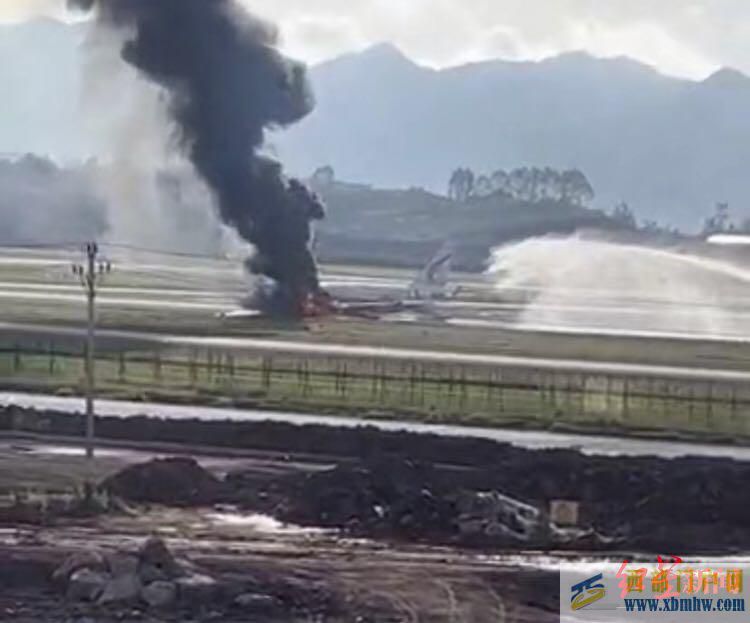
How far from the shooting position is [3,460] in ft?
65.5

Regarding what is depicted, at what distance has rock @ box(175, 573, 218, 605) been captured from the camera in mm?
13289

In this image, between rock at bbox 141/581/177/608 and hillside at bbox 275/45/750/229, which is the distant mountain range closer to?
hillside at bbox 275/45/750/229

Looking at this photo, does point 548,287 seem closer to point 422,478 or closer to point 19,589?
point 422,478

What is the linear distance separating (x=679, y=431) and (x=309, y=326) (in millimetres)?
9482

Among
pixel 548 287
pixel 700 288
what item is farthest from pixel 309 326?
pixel 700 288

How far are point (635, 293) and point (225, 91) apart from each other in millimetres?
11820

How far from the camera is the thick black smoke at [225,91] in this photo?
33531 millimetres

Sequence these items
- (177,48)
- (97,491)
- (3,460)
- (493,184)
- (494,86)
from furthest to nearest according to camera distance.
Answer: (494,86) < (493,184) < (177,48) < (3,460) < (97,491)

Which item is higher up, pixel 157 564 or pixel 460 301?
pixel 460 301

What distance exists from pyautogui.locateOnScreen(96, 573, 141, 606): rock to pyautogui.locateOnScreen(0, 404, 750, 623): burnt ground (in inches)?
10.4

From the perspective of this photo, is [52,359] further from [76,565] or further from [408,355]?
[76,565]

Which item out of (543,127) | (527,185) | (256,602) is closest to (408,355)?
(256,602)

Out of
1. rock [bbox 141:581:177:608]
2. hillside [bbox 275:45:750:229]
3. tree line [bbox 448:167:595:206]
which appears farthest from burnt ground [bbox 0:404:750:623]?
tree line [bbox 448:167:595:206]

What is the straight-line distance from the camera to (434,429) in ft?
74.5
